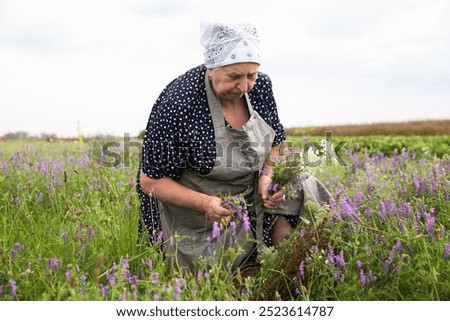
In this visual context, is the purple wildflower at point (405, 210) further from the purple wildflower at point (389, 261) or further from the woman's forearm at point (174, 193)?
the woman's forearm at point (174, 193)

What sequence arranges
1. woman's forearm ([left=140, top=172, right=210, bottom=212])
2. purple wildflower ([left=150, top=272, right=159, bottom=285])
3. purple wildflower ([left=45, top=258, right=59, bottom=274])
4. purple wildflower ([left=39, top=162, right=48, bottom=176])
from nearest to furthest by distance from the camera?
purple wildflower ([left=150, top=272, right=159, bottom=285]) < purple wildflower ([left=45, top=258, right=59, bottom=274]) < woman's forearm ([left=140, top=172, right=210, bottom=212]) < purple wildflower ([left=39, top=162, right=48, bottom=176])

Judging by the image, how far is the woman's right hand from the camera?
291 centimetres

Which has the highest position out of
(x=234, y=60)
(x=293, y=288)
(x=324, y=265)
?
(x=234, y=60)

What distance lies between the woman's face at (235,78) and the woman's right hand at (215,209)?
571 mm

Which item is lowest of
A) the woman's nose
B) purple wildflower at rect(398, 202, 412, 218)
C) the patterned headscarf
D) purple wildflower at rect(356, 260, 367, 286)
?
purple wildflower at rect(356, 260, 367, 286)

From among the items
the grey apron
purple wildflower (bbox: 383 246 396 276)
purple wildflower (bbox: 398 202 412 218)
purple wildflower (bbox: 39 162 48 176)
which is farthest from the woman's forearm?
purple wildflower (bbox: 39 162 48 176)

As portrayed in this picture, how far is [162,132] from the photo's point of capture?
3205mm

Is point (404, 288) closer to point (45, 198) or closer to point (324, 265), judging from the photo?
point (324, 265)

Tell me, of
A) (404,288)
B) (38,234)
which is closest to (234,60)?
(404,288)

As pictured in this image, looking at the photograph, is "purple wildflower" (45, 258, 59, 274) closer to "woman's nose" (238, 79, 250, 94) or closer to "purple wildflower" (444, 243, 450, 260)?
"woman's nose" (238, 79, 250, 94)

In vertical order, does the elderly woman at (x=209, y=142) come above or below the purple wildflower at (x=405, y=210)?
above

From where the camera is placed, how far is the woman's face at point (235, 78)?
9.64 feet

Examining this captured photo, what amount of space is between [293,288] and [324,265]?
0.40m

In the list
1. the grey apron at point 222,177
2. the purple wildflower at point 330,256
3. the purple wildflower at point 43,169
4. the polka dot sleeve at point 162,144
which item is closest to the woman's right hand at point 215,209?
the grey apron at point 222,177
